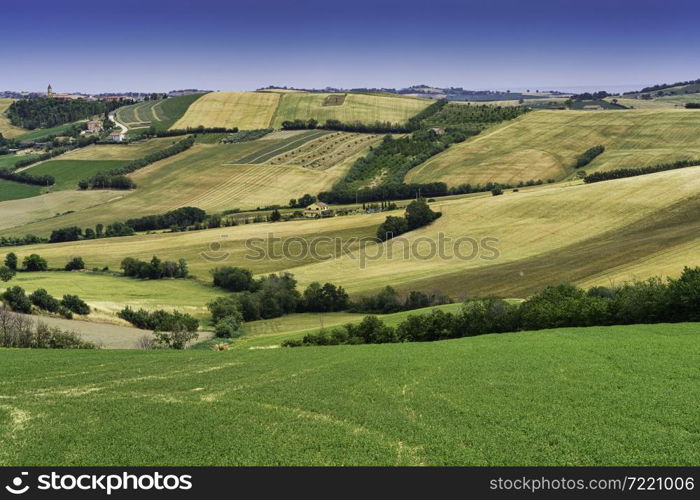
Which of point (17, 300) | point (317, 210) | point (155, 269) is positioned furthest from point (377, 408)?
point (317, 210)

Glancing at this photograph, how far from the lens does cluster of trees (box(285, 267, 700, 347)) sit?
44188 millimetres

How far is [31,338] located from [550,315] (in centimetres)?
4592

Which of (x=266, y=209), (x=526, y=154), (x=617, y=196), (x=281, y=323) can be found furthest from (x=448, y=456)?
(x=526, y=154)

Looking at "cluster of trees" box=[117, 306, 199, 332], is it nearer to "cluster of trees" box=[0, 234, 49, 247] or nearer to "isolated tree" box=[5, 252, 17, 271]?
"isolated tree" box=[5, 252, 17, 271]

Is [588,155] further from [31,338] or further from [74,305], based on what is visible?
[31,338]

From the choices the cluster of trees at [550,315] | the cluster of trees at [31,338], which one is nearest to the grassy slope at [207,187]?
the cluster of trees at [31,338]

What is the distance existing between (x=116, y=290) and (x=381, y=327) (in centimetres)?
5198

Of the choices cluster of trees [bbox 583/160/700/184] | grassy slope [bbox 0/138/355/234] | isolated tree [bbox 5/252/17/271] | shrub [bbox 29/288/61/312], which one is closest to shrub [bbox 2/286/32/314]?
shrub [bbox 29/288/61/312]

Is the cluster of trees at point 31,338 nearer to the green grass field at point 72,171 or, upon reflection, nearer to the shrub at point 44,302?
the shrub at point 44,302

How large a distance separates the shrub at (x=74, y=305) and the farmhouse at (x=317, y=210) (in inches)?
2625

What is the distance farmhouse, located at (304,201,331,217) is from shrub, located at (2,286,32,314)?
7072cm

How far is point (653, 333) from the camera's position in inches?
1463

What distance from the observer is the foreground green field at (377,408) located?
20.5 m
